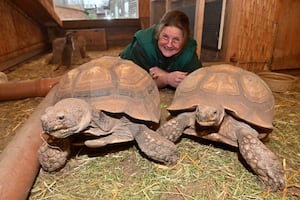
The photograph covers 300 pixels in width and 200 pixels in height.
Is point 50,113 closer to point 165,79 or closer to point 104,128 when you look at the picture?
point 104,128

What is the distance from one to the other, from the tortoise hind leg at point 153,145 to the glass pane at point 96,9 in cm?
573

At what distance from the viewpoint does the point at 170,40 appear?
2.65 m

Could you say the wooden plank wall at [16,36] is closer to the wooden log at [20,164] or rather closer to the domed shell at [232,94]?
the wooden log at [20,164]

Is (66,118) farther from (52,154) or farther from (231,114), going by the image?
(231,114)

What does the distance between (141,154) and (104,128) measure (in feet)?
1.30

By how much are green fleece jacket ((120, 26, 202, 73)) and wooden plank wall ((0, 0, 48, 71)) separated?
254 cm

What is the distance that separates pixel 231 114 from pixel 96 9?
717 cm

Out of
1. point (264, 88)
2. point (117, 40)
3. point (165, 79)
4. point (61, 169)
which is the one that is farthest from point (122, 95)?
point (117, 40)

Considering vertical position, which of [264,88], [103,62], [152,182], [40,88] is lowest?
[152,182]

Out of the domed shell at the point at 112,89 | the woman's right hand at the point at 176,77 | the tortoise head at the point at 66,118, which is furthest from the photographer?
the woman's right hand at the point at 176,77

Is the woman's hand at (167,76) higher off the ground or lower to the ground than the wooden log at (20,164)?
higher

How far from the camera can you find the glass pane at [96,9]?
23.6 feet

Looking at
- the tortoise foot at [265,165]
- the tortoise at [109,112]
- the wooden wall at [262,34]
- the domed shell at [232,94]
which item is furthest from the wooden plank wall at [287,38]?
the tortoise at [109,112]

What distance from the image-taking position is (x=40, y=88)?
269 cm
